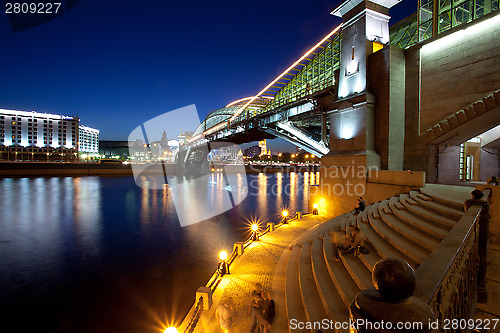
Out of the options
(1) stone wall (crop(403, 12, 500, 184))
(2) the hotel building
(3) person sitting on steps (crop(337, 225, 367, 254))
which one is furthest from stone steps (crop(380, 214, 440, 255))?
(2) the hotel building

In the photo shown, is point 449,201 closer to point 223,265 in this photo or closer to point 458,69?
point 223,265

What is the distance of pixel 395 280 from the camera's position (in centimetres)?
140

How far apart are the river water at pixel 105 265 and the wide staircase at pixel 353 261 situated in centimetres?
496

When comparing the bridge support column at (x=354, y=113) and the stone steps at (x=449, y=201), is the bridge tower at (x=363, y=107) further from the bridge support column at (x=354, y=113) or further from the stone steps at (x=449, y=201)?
the stone steps at (x=449, y=201)

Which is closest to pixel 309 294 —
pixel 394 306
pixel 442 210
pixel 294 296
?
pixel 294 296

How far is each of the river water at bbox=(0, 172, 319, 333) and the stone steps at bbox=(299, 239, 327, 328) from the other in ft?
16.4

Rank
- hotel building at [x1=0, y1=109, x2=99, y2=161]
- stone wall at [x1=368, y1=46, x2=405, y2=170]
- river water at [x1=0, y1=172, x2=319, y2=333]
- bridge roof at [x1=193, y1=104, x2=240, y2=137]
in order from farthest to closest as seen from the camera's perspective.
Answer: hotel building at [x1=0, y1=109, x2=99, y2=161], bridge roof at [x1=193, y1=104, x2=240, y2=137], stone wall at [x1=368, y1=46, x2=405, y2=170], river water at [x1=0, y1=172, x2=319, y2=333]

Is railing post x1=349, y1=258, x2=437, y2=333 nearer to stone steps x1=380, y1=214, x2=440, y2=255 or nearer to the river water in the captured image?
stone steps x1=380, y1=214, x2=440, y2=255

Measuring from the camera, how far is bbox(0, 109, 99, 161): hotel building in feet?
310

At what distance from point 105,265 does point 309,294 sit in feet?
38.8

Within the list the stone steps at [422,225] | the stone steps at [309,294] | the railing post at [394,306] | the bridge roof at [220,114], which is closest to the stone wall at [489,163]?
the stone steps at [422,225]

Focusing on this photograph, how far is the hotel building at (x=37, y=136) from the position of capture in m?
94.5

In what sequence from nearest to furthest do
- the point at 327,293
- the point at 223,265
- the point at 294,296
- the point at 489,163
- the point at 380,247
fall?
1. the point at 327,293
2. the point at 294,296
3. the point at 380,247
4. the point at 223,265
5. the point at 489,163

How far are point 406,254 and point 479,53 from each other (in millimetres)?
12338
